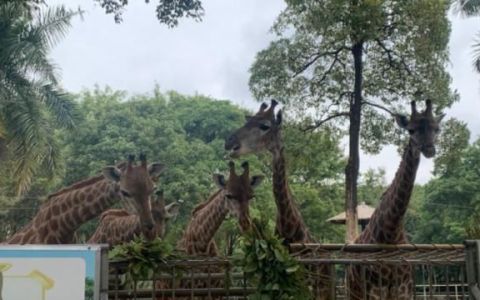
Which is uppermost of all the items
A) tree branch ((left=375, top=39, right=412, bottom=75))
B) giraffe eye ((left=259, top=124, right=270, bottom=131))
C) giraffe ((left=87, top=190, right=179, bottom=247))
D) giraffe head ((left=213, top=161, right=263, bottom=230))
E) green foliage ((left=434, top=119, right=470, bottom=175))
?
tree branch ((left=375, top=39, right=412, bottom=75))

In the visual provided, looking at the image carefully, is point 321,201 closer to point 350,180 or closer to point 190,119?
point 190,119

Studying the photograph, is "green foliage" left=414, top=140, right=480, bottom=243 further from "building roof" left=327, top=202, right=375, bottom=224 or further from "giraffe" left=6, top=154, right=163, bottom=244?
"giraffe" left=6, top=154, right=163, bottom=244

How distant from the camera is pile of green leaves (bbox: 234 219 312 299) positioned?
4840mm

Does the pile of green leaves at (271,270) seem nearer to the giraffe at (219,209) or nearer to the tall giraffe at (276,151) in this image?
the tall giraffe at (276,151)

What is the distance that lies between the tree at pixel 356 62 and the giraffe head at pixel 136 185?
7567 mm

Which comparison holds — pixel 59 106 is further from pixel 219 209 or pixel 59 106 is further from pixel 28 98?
pixel 219 209

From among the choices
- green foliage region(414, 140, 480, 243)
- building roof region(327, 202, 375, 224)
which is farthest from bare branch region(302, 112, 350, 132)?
green foliage region(414, 140, 480, 243)

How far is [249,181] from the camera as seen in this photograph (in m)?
9.23

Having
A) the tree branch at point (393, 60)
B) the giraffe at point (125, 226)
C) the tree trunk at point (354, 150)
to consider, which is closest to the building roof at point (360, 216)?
the tree trunk at point (354, 150)

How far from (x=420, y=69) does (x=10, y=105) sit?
10.1 meters

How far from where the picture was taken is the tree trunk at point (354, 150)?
15.6 m

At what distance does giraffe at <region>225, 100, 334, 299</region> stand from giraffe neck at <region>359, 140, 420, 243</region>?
0.96 metres

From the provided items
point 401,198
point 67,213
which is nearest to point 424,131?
point 401,198

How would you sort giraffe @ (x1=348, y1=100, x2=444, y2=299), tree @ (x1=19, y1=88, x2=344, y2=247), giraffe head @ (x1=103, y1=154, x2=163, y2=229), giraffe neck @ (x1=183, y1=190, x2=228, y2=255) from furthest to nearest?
tree @ (x1=19, y1=88, x2=344, y2=247), giraffe neck @ (x1=183, y1=190, x2=228, y2=255), giraffe head @ (x1=103, y1=154, x2=163, y2=229), giraffe @ (x1=348, y1=100, x2=444, y2=299)
